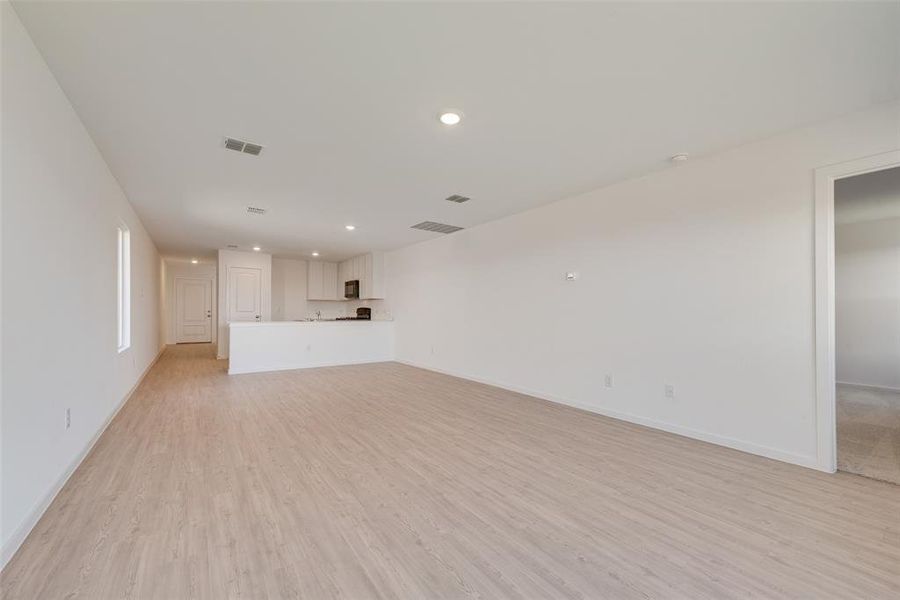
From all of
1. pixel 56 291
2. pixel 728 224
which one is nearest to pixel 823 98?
pixel 728 224

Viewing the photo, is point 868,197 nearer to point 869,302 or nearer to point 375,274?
point 869,302

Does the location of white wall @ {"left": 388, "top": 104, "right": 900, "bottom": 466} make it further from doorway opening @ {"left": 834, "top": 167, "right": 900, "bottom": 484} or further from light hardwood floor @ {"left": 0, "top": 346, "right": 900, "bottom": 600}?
doorway opening @ {"left": 834, "top": 167, "right": 900, "bottom": 484}

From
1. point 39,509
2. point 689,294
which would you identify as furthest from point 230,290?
point 689,294

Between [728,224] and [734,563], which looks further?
[728,224]

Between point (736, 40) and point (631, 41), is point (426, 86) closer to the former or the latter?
point (631, 41)

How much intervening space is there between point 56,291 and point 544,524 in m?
3.17

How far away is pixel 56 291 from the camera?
2.25 meters

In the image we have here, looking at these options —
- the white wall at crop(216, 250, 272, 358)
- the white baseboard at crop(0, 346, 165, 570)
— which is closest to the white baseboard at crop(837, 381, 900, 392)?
the white baseboard at crop(0, 346, 165, 570)

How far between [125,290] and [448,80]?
4.85 metres

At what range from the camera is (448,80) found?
2213 mm

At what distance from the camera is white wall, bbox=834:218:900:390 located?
5535 millimetres

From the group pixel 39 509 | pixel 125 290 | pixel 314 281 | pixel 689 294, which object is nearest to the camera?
pixel 39 509

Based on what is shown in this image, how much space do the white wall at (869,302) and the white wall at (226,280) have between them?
11.1 meters

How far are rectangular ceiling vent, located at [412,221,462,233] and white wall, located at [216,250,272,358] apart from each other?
16.3ft
